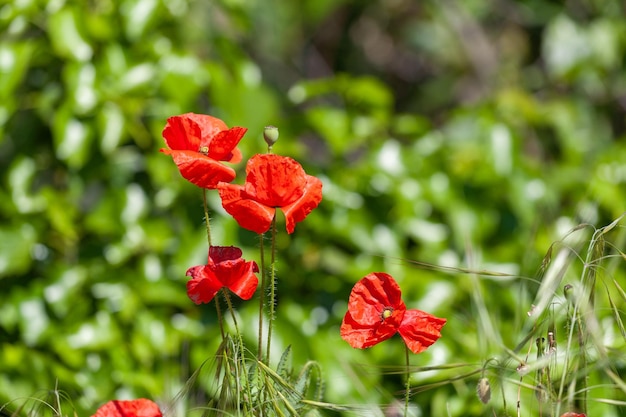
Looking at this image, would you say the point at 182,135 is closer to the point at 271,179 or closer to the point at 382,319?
the point at 271,179

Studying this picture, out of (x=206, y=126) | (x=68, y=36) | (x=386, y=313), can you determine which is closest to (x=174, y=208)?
(x=68, y=36)

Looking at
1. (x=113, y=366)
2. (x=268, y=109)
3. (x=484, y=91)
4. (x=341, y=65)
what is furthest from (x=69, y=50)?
(x=341, y=65)

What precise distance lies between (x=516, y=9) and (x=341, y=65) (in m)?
0.89

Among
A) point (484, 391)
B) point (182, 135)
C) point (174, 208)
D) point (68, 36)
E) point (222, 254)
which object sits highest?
point (68, 36)

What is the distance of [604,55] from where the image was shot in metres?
2.85

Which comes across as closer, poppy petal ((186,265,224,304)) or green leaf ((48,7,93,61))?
poppy petal ((186,265,224,304))

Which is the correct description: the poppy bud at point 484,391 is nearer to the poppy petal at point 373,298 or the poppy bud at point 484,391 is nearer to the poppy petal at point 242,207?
the poppy petal at point 373,298

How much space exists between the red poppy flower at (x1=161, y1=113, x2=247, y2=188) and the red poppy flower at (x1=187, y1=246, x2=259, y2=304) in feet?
0.20

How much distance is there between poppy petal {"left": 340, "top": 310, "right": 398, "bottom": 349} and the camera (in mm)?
719

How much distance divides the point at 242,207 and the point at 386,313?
0.14 meters

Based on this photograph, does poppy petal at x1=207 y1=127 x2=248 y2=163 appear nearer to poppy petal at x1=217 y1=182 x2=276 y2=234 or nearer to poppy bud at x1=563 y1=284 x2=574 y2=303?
poppy petal at x1=217 y1=182 x2=276 y2=234

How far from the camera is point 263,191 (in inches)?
27.8

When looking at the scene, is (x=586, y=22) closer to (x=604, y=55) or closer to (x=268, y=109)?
(x=604, y=55)

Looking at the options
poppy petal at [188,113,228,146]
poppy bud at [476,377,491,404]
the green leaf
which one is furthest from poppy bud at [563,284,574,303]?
the green leaf
